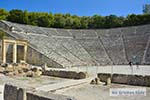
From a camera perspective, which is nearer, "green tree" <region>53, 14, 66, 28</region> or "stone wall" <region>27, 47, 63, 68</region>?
"stone wall" <region>27, 47, 63, 68</region>

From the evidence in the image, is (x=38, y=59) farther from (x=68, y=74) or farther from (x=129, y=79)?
(x=129, y=79)

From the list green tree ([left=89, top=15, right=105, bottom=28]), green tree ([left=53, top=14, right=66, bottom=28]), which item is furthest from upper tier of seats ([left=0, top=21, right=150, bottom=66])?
green tree ([left=89, top=15, right=105, bottom=28])

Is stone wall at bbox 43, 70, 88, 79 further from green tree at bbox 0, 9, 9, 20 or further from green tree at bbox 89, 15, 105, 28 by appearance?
green tree at bbox 89, 15, 105, 28

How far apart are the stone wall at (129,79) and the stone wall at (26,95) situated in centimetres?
790

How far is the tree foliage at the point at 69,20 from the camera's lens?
4905 centimetres

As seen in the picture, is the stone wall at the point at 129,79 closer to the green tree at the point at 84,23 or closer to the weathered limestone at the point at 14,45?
the weathered limestone at the point at 14,45

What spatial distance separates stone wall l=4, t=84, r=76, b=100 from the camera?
5.62 meters

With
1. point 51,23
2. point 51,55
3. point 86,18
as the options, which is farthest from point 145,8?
point 51,55

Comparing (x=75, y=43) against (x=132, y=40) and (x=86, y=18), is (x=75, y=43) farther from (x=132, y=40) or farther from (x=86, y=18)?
(x=86, y=18)

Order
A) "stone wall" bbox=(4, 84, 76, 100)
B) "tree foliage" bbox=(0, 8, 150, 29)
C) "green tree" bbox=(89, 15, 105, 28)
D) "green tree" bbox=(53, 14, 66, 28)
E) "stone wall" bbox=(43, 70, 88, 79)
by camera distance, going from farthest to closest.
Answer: "green tree" bbox=(89, 15, 105, 28)
"green tree" bbox=(53, 14, 66, 28)
"tree foliage" bbox=(0, 8, 150, 29)
"stone wall" bbox=(43, 70, 88, 79)
"stone wall" bbox=(4, 84, 76, 100)

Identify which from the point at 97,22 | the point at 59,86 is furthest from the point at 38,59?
the point at 97,22

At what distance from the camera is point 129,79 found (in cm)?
1280

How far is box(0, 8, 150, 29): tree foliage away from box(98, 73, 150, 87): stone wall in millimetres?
38703

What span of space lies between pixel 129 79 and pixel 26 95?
817 centimetres
